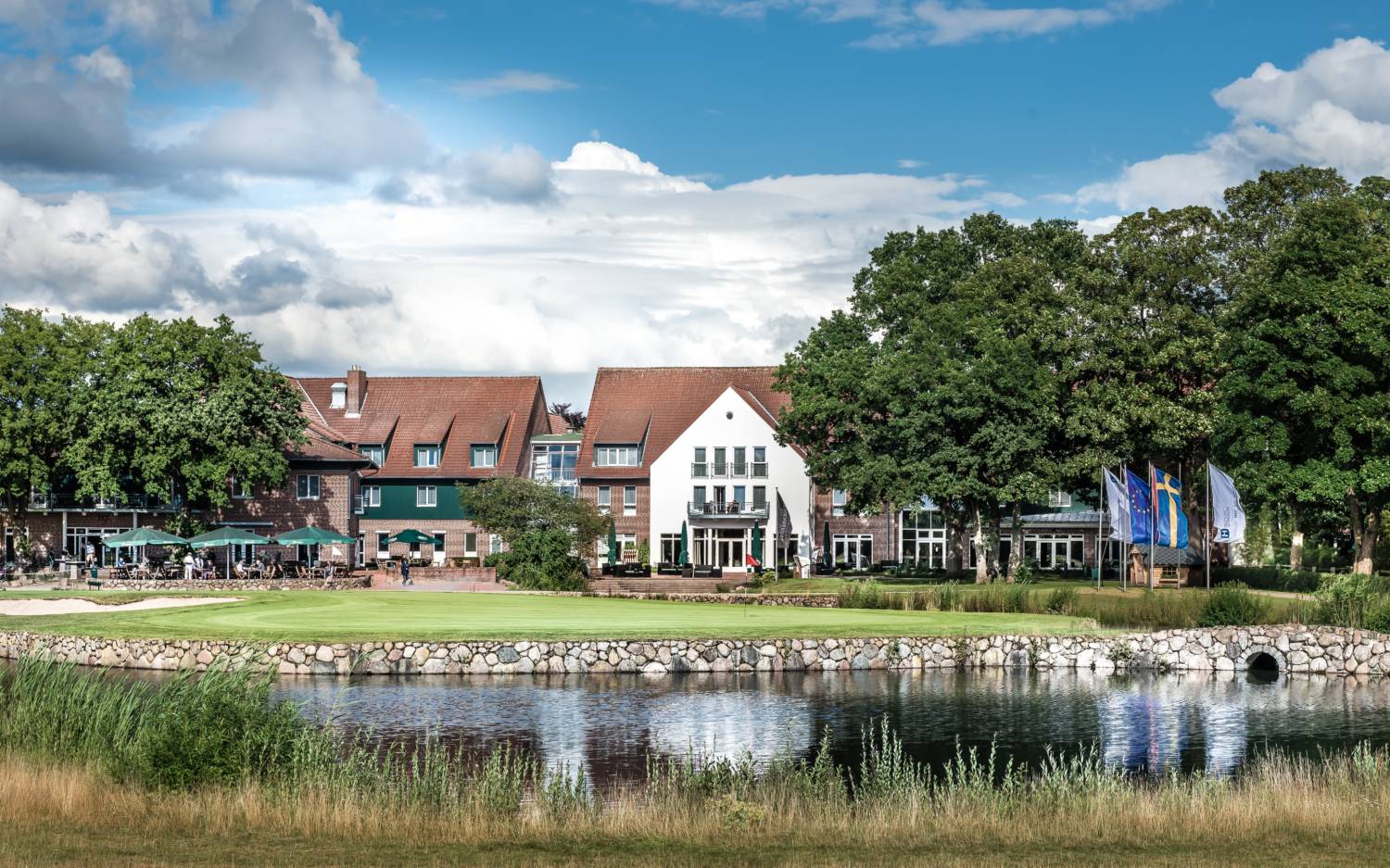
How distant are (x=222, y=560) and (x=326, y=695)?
153ft

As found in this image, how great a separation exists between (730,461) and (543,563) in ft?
74.9

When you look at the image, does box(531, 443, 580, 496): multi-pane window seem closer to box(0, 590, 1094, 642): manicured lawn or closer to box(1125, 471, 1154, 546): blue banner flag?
box(0, 590, 1094, 642): manicured lawn

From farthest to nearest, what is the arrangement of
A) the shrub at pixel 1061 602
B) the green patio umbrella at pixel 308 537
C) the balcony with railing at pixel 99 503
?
the balcony with railing at pixel 99 503
the green patio umbrella at pixel 308 537
the shrub at pixel 1061 602

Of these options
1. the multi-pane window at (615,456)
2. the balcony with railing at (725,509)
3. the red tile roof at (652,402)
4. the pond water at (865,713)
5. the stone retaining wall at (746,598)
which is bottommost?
the pond water at (865,713)

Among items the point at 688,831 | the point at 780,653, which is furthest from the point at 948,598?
the point at 688,831

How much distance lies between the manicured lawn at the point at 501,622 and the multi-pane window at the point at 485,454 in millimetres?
35335

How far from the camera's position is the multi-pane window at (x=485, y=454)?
8125 centimetres

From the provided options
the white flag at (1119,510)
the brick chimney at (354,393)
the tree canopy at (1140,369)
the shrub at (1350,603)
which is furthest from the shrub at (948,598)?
the brick chimney at (354,393)

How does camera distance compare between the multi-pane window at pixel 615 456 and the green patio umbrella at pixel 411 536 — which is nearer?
the green patio umbrella at pixel 411 536

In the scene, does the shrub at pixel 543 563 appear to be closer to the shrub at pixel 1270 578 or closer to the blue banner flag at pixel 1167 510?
the blue banner flag at pixel 1167 510

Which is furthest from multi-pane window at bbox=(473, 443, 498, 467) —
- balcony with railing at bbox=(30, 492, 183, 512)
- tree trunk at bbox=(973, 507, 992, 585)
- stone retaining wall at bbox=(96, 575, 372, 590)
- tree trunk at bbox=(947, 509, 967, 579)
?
tree trunk at bbox=(973, 507, 992, 585)

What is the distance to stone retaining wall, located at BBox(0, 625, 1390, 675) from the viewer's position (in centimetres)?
3212

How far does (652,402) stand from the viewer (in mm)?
82438

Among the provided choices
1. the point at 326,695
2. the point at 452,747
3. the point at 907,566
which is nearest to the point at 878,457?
the point at 907,566
